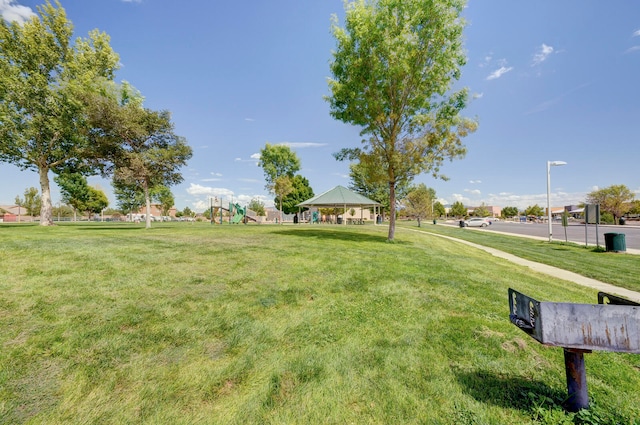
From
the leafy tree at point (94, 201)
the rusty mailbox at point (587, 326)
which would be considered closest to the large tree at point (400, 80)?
the rusty mailbox at point (587, 326)

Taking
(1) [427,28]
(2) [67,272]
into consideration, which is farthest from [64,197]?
(1) [427,28]

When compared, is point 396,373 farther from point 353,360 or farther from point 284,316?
point 284,316

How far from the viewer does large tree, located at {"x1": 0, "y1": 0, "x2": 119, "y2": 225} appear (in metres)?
18.7

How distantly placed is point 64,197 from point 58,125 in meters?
46.7

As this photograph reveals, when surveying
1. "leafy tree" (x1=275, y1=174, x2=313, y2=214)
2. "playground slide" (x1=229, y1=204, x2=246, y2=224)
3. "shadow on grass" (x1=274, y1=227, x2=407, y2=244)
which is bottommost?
"shadow on grass" (x1=274, y1=227, x2=407, y2=244)

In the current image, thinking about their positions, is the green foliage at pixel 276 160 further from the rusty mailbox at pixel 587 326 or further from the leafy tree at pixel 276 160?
the rusty mailbox at pixel 587 326

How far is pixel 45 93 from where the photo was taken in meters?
19.6

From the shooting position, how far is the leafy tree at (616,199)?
4812cm

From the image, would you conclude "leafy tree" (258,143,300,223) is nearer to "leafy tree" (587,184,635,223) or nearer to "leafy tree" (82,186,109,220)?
"leafy tree" (82,186,109,220)

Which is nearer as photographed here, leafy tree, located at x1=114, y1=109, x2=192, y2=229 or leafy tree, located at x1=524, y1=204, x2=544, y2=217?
leafy tree, located at x1=114, y1=109, x2=192, y2=229

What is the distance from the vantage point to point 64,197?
53.1m

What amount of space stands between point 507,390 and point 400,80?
12.9 metres

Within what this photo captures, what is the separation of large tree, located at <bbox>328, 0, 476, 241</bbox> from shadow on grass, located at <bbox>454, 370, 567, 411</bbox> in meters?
10.8

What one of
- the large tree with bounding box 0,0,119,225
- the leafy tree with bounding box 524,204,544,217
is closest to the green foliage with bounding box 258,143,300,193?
the large tree with bounding box 0,0,119,225
